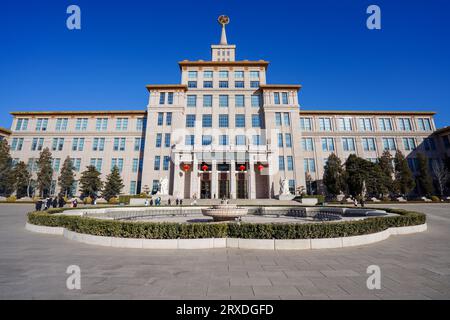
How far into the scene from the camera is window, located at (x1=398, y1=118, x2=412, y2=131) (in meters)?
44.1

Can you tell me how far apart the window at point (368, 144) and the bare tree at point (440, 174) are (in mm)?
11407

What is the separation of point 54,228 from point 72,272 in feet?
23.5

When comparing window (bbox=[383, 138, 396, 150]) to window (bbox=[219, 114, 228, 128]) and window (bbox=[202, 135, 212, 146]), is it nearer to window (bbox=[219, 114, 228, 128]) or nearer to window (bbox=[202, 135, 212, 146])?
window (bbox=[219, 114, 228, 128])

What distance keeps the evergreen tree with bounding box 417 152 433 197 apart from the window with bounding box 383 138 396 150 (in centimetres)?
435

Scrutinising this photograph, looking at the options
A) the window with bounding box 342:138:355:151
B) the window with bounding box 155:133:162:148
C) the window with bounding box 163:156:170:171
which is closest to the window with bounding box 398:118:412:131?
the window with bounding box 342:138:355:151

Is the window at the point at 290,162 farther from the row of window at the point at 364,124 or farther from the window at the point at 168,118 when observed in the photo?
the window at the point at 168,118

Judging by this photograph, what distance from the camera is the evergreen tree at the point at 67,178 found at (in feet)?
123

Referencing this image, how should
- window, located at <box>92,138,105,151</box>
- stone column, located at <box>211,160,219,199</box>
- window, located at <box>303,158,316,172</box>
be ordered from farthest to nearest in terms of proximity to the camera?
1. window, located at <box>92,138,105,151</box>
2. window, located at <box>303,158,316,172</box>
3. stone column, located at <box>211,160,219,199</box>

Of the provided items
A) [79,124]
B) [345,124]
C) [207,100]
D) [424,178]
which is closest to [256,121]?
[207,100]

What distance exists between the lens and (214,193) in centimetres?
A: 3366

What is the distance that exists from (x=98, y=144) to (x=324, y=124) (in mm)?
46822

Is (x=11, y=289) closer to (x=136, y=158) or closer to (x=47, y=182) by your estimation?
(x=136, y=158)

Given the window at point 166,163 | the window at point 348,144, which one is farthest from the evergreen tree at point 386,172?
the window at point 166,163

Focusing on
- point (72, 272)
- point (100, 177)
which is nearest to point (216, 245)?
point (72, 272)
